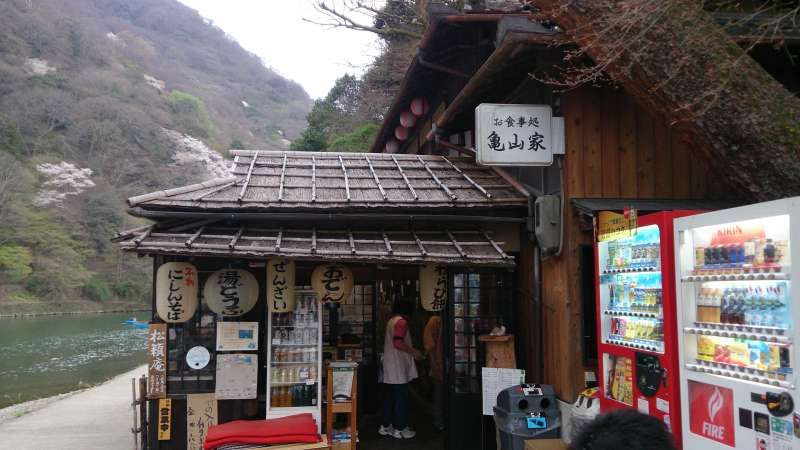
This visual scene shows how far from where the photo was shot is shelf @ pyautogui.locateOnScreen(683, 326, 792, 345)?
3931 mm

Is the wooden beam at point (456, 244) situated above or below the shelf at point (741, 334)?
above

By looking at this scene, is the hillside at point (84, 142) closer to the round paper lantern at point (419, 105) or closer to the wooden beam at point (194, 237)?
the round paper lantern at point (419, 105)

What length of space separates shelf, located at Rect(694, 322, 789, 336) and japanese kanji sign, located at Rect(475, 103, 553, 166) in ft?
10.1

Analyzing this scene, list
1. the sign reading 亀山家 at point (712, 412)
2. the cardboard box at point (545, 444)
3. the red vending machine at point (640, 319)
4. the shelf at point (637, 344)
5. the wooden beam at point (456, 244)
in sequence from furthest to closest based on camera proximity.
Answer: the wooden beam at point (456, 244) → the cardboard box at point (545, 444) → the shelf at point (637, 344) → the red vending machine at point (640, 319) → the sign reading 亀山家 at point (712, 412)

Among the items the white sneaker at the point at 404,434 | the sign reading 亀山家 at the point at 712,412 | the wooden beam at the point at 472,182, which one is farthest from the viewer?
the white sneaker at the point at 404,434

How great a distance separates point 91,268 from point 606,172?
5354 centimetres

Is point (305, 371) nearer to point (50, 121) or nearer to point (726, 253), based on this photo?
point (726, 253)

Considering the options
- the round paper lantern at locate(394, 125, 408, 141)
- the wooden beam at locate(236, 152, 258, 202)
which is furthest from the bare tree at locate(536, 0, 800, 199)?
the round paper lantern at locate(394, 125, 408, 141)

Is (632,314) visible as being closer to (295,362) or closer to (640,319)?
(640,319)

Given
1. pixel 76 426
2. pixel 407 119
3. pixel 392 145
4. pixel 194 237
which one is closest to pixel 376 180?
pixel 194 237

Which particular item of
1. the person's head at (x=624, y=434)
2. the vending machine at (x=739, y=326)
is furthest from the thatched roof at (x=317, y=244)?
the person's head at (x=624, y=434)

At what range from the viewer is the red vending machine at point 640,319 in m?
5.04

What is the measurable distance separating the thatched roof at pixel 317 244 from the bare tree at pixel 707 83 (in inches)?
103

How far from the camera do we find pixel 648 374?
17.5 ft
